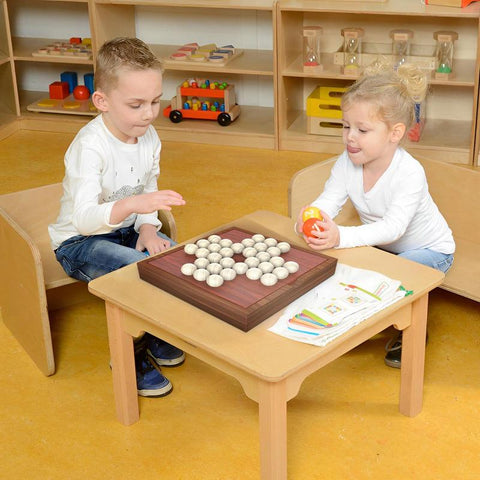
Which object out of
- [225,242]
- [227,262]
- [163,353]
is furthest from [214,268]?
[163,353]

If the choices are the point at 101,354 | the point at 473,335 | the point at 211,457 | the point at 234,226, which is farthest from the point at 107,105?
the point at 473,335

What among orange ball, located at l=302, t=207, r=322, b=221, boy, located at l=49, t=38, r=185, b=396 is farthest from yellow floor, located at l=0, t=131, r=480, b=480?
orange ball, located at l=302, t=207, r=322, b=221

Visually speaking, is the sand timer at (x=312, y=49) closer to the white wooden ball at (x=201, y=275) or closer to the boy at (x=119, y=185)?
the boy at (x=119, y=185)

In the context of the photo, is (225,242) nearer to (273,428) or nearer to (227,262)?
(227,262)

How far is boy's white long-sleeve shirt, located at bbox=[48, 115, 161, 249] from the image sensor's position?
2219mm

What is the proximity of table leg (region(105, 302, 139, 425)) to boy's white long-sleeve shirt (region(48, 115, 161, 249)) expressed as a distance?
283mm

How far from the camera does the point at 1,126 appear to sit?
429 centimetres

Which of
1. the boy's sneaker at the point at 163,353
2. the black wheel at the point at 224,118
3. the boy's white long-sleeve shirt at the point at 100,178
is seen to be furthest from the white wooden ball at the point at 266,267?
the black wheel at the point at 224,118

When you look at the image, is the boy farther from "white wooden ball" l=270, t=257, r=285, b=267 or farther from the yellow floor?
"white wooden ball" l=270, t=257, r=285, b=267

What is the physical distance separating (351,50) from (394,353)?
1.91 m

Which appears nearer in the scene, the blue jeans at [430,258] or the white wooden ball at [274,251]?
the white wooden ball at [274,251]

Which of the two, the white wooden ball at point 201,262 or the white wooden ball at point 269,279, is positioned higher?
A: the white wooden ball at point 201,262

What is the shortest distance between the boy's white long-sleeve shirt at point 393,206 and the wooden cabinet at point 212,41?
1664 mm

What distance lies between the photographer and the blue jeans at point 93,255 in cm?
229
